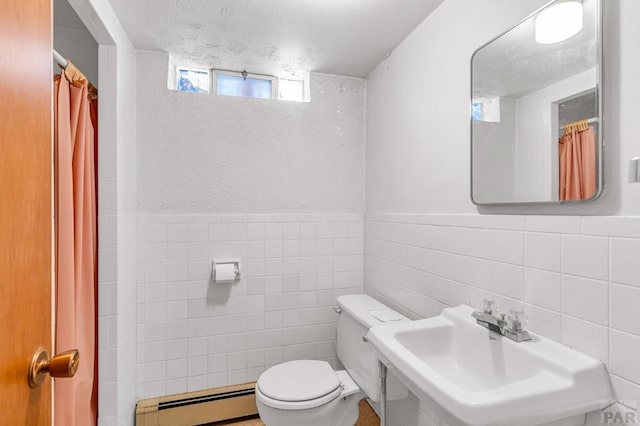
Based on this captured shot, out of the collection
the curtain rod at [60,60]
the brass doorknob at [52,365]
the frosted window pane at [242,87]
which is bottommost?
the brass doorknob at [52,365]

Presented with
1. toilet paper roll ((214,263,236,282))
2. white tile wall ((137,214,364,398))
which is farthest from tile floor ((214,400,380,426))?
toilet paper roll ((214,263,236,282))

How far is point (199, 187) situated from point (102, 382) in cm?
110

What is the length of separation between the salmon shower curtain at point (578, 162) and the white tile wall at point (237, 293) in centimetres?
142

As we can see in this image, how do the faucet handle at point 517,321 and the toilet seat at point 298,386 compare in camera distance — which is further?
the toilet seat at point 298,386

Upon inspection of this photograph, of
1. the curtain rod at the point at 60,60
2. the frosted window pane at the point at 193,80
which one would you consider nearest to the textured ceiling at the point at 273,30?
the frosted window pane at the point at 193,80

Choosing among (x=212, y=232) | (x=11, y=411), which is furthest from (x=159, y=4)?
(x=11, y=411)

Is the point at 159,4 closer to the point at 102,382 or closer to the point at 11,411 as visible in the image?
the point at 11,411

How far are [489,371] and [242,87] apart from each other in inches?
81.3

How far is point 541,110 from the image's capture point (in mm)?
1034

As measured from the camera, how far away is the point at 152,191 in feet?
6.27

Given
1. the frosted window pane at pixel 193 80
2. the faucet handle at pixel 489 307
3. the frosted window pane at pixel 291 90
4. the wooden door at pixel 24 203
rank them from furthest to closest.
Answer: the frosted window pane at pixel 291 90
the frosted window pane at pixel 193 80
the faucet handle at pixel 489 307
the wooden door at pixel 24 203

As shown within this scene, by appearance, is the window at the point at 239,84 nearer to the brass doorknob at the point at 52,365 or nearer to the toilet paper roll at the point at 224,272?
the toilet paper roll at the point at 224,272

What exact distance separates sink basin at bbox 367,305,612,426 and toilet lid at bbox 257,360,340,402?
24.8 inches

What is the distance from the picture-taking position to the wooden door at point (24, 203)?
0.52 m
